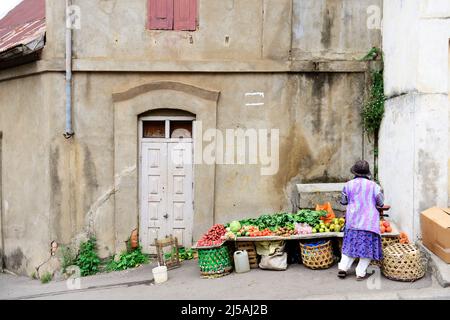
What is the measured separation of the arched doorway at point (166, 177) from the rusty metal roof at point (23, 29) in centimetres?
253

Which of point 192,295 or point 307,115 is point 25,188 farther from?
point 307,115

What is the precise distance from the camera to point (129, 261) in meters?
9.55

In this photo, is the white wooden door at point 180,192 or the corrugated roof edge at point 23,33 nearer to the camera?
the corrugated roof edge at point 23,33

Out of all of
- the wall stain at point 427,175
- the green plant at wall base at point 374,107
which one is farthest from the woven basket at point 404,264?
the green plant at wall base at point 374,107

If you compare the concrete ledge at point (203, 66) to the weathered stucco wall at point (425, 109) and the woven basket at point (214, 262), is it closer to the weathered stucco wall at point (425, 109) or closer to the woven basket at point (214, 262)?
the weathered stucco wall at point (425, 109)

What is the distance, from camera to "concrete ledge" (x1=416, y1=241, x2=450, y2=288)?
6.71 meters

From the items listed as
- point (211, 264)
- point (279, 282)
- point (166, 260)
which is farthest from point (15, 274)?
point (279, 282)

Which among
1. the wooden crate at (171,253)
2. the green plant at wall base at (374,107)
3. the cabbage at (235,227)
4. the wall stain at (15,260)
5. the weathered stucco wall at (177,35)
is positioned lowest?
the wall stain at (15,260)

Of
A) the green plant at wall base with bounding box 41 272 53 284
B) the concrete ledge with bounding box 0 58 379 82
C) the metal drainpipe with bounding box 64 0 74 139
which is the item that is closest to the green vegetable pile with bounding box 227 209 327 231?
the concrete ledge with bounding box 0 58 379 82

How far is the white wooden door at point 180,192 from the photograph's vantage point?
9.72 metres

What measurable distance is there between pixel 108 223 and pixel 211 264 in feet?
8.99

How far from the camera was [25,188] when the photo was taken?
10.2 meters

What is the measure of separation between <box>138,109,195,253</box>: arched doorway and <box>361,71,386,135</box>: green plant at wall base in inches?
138

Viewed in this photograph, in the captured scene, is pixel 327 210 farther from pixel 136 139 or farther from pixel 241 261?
pixel 136 139
